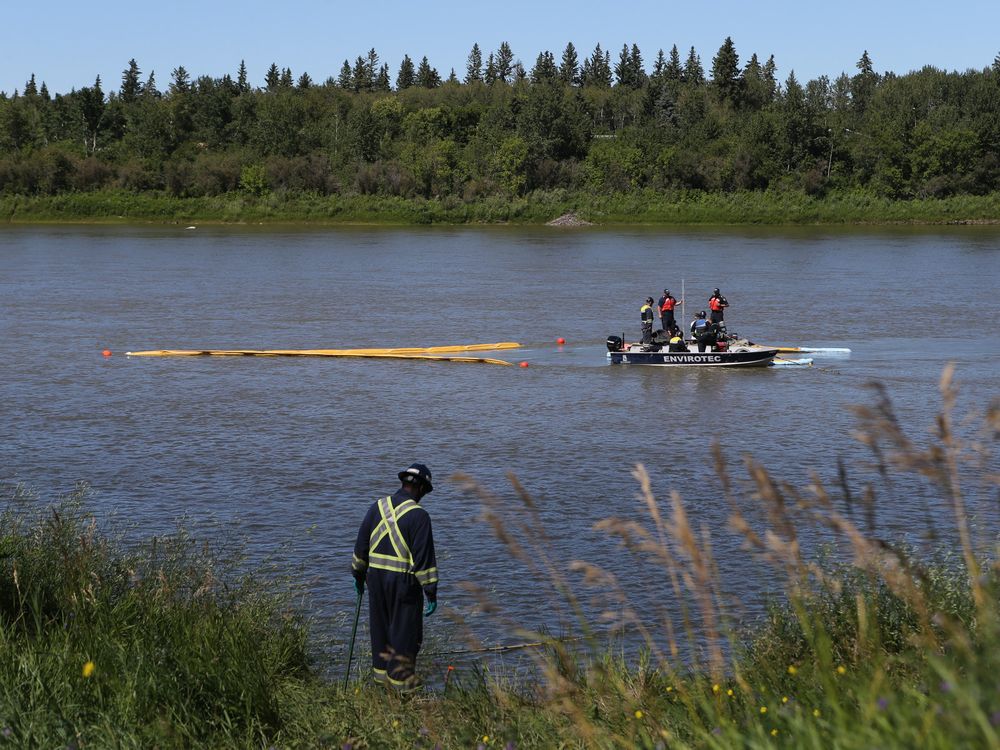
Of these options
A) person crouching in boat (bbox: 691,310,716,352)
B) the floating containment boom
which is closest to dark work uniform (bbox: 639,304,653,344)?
person crouching in boat (bbox: 691,310,716,352)

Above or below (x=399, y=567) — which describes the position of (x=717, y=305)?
below

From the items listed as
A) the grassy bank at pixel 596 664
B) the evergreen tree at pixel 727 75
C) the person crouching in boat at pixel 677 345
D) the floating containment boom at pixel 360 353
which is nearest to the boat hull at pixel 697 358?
the person crouching in boat at pixel 677 345

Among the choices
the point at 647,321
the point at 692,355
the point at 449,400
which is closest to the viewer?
the point at 449,400

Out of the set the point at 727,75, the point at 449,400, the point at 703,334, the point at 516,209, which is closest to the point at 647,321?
the point at 703,334

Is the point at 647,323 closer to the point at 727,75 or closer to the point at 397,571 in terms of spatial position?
the point at 397,571

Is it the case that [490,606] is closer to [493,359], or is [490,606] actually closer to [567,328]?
[493,359]

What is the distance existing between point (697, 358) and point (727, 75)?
477ft

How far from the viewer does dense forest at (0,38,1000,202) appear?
13312 centimetres

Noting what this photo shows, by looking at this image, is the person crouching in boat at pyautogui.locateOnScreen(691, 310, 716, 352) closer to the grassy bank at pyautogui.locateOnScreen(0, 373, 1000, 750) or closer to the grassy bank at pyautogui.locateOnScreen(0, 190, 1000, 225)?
the grassy bank at pyautogui.locateOnScreen(0, 373, 1000, 750)

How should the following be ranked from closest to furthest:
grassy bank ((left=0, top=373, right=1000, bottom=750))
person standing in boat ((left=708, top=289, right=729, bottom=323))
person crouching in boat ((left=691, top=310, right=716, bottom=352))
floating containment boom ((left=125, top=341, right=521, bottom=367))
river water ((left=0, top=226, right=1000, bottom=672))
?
grassy bank ((left=0, top=373, right=1000, bottom=750)) → river water ((left=0, top=226, right=1000, bottom=672)) → person crouching in boat ((left=691, top=310, right=716, bottom=352)) → person standing in boat ((left=708, top=289, right=729, bottom=323)) → floating containment boom ((left=125, top=341, right=521, bottom=367))

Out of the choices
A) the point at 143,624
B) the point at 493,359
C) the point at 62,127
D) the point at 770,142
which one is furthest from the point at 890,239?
the point at 62,127

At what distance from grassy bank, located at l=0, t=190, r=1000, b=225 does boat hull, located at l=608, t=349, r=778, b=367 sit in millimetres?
96919

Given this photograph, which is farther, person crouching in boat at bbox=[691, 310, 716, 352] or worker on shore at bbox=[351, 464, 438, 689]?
person crouching in boat at bbox=[691, 310, 716, 352]

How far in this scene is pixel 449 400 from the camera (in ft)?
98.0
